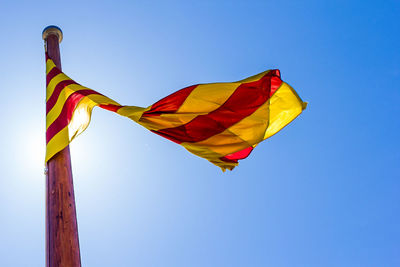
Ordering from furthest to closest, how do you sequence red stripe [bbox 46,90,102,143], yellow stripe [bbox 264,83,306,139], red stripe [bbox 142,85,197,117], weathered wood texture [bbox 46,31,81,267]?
yellow stripe [bbox 264,83,306,139] < red stripe [bbox 142,85,197,117] < red stripe [bbox 46,90,102,143] < weathered wood texture [bbox 46,31,81,267]

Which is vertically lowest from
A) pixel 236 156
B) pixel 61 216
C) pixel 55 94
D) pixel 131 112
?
pixel 61 216

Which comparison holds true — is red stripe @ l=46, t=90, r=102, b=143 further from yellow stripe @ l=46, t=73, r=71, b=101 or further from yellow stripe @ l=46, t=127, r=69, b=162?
yellow stripe @ l=46, t=73, r=71, b=101

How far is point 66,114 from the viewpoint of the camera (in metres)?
4.19

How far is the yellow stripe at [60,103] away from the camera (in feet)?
13.8

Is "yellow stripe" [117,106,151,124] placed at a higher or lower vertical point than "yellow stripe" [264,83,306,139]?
lower

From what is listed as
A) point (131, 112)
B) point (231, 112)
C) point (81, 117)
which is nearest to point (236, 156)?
point (231, 112)

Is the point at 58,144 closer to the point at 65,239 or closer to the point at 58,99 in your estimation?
the point at 58,99

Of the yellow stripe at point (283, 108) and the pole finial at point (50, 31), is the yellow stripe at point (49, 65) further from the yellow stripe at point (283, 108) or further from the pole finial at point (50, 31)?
the yellow stripe at point (283, 108)

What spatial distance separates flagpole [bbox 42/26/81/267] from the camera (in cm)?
298

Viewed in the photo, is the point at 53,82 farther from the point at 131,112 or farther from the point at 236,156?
the point at 236,156

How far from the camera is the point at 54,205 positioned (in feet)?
10.7

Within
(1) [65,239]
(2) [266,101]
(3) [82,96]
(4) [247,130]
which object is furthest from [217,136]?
(1) [65,239]

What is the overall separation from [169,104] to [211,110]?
0.57 meters

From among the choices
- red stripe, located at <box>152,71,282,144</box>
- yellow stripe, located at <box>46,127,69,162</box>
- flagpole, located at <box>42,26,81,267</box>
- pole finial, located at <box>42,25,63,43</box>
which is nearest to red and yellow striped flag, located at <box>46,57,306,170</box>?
red stripe, located at <box>152,71,282,144</box>
